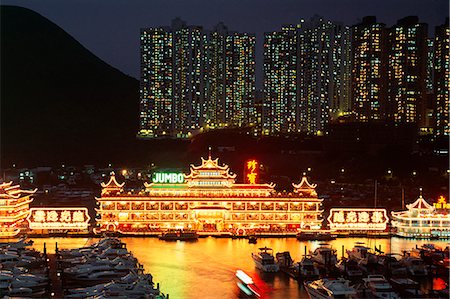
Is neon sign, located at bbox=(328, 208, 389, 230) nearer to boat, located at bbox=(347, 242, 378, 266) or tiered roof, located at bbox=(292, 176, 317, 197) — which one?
tiered roof, located at bbox=(292, 176, 317, 197)

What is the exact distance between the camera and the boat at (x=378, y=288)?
44.6 ft

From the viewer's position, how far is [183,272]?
1642 centimetres

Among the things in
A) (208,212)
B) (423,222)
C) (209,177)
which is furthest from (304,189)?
(423,222)

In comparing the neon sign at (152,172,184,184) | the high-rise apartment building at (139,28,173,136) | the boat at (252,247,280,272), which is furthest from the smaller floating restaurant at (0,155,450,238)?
the high-rise apartment building at (139,28,173,136)

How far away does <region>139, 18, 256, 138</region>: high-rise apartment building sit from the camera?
180ft

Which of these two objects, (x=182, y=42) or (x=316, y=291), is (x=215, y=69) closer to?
(x=182, y=42)

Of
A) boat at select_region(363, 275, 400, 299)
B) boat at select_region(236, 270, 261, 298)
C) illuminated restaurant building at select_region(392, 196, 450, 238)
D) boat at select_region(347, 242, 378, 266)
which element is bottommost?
boat at select_region(236, 270, 261, 298)

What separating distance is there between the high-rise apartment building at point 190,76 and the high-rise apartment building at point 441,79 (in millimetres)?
14330

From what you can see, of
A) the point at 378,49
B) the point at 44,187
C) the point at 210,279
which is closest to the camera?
the point at 210,279

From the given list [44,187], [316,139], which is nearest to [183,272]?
[44,187]

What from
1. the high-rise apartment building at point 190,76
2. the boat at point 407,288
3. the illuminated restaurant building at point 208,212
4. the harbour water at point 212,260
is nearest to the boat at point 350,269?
the boat at point 407,288

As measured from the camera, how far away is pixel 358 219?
2191cm

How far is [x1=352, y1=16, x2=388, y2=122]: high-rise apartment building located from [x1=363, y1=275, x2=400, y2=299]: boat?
40897 mm

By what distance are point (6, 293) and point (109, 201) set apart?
889cm
